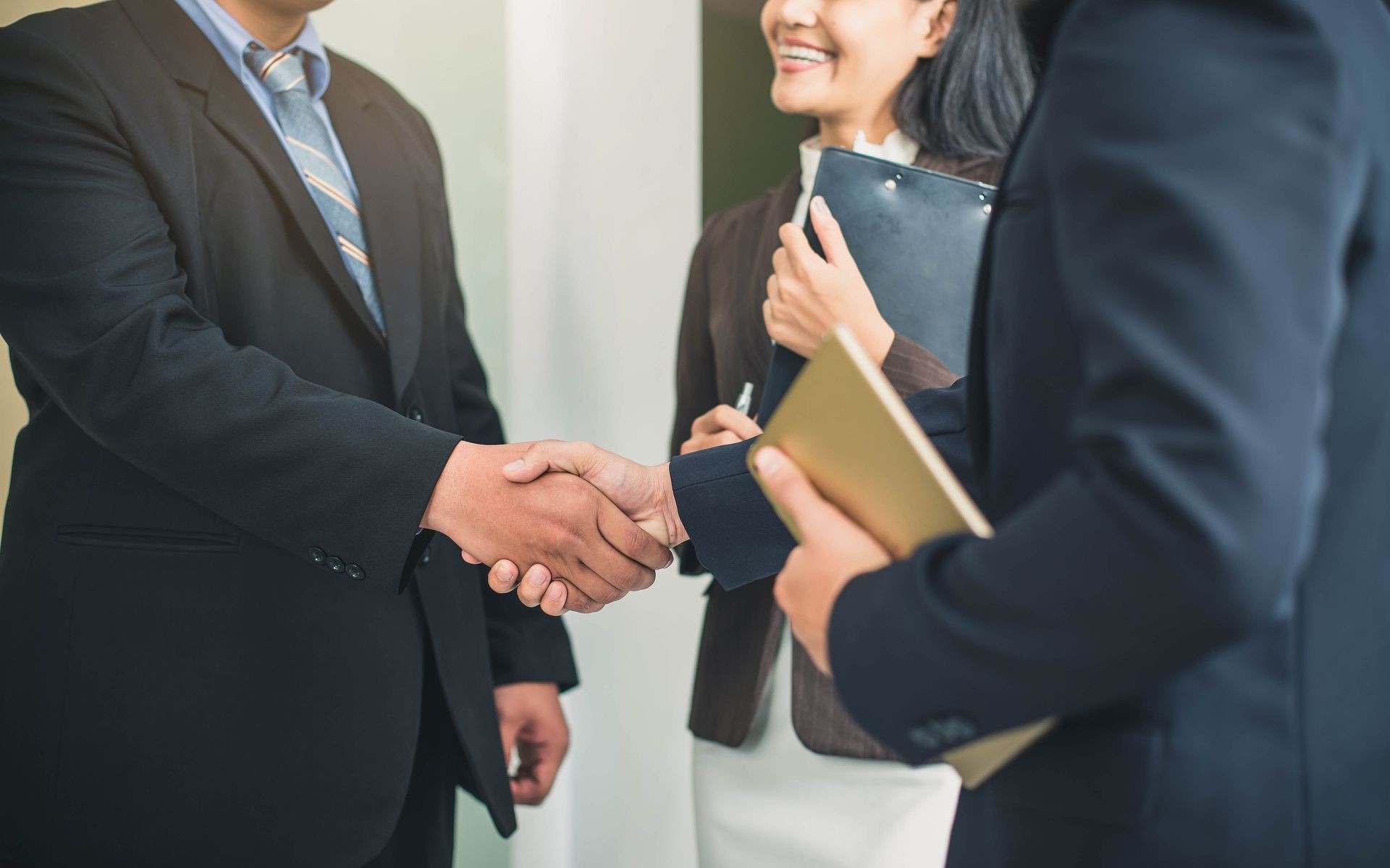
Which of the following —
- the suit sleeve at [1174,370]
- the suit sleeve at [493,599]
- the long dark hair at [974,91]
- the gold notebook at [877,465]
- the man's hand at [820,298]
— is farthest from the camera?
the suit sleeve at [493,599]

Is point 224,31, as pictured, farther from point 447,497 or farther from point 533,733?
point 533,733

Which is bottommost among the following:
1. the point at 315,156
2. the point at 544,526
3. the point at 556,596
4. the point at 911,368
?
the point at 556,596

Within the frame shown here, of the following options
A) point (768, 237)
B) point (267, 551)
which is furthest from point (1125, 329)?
point (768, 237)

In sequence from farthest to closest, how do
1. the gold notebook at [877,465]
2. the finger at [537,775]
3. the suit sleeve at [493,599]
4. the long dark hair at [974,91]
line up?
the finger at [537,775] → the suit sleeve at [493,599] → the long dark hair at [974,91] → the gold notebook at [877,465]

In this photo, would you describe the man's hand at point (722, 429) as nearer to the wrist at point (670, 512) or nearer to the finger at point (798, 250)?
the wrist at point (670, 512)

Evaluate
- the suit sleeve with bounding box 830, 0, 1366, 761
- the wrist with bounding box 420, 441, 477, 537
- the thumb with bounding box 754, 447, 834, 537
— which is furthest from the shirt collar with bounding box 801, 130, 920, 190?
the suit sleeve with bounding box 830, 0, 1366, 761

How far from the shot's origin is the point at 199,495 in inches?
50.6

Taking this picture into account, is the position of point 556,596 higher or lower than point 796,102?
lower

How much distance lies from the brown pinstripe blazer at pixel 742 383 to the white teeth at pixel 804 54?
18cm

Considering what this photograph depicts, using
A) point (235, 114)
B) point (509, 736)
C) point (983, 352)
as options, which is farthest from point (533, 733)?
point (983, 352)

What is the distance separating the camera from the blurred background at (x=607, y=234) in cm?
237

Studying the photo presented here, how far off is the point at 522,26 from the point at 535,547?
5.05 feet

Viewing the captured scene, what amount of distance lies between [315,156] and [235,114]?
137 mm

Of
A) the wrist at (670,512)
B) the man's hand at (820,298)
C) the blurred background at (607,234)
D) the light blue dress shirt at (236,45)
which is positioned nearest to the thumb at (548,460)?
the wrist at (670,512)
